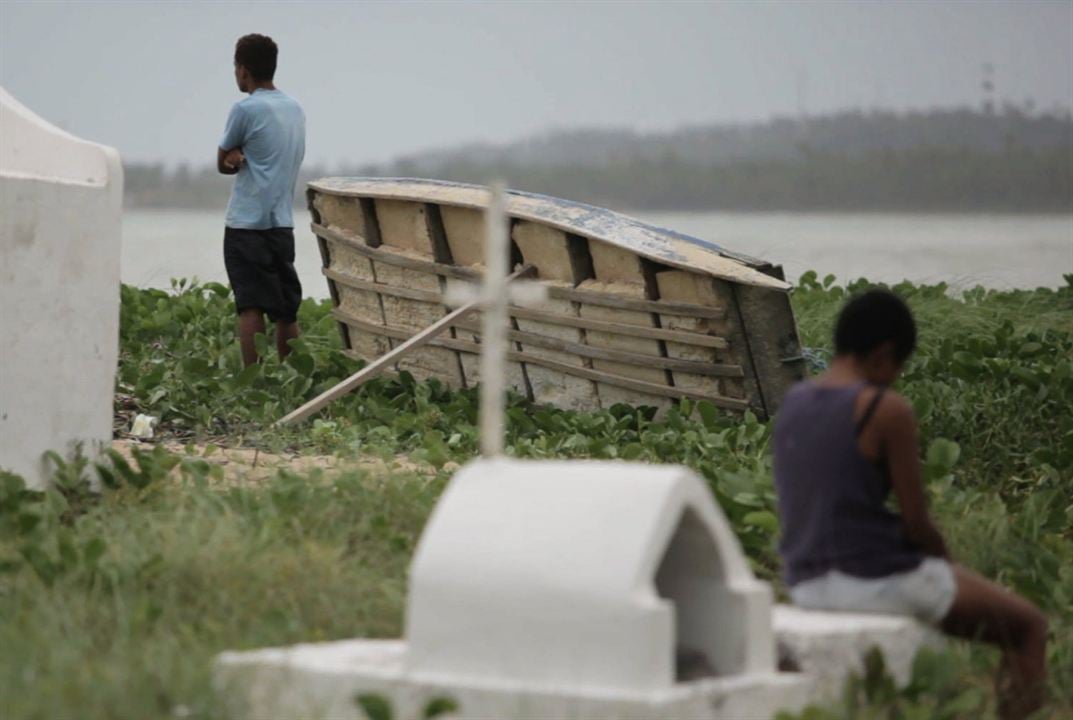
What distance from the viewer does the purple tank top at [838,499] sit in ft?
14.6

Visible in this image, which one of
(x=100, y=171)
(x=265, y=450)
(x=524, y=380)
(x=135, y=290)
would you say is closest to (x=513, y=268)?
(x=524, y=380)

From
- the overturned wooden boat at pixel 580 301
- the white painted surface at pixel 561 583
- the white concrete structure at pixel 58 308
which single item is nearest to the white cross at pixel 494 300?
the white painted surface at pixel 561 583

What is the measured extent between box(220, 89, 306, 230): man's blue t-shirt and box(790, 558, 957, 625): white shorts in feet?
18.1

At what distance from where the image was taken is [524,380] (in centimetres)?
934

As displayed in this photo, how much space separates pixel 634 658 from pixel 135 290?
9325 mm

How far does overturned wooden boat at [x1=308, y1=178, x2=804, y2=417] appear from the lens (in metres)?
8.48

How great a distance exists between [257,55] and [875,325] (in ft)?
18.2

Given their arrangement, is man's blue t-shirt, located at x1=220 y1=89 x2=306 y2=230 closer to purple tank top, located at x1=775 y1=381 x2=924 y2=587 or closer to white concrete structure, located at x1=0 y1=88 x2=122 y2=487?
white concrete structure, located at x1=0 y1=88 x2=122 y2=487

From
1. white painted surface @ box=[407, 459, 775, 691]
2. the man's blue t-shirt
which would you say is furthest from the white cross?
the man's blue t-shirt

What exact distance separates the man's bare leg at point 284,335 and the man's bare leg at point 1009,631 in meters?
5.87

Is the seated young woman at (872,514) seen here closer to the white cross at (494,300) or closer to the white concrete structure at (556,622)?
the white concrete structure at (556,622)

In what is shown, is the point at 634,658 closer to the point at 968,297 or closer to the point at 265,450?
the point at 265,450

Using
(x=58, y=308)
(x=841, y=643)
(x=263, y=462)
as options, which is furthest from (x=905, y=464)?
(x=263, y=462)

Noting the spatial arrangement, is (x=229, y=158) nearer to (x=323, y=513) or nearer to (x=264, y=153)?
(x=264, y=153)
